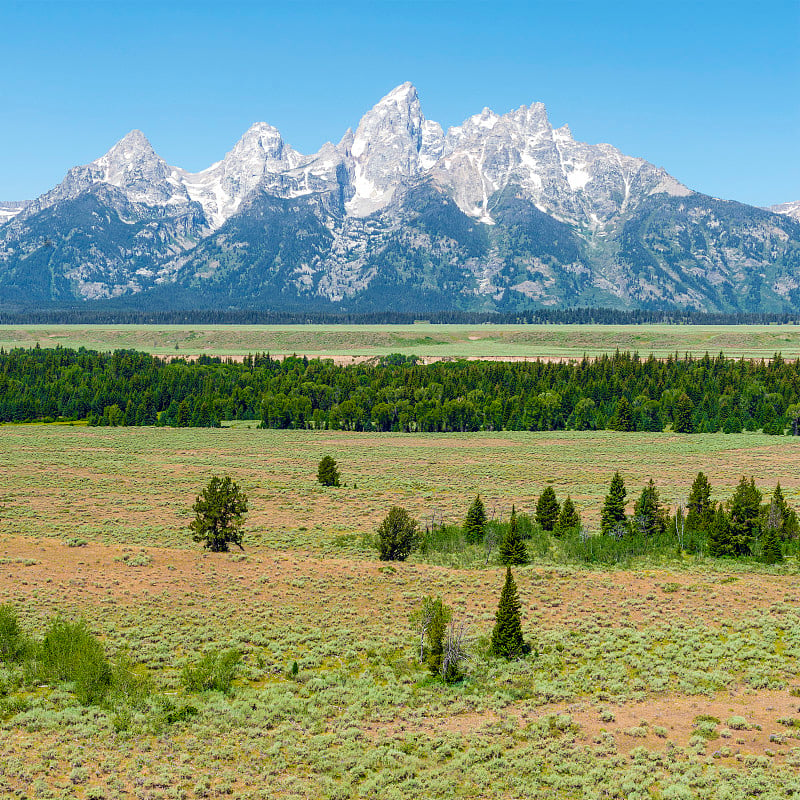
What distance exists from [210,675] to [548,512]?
3251cm

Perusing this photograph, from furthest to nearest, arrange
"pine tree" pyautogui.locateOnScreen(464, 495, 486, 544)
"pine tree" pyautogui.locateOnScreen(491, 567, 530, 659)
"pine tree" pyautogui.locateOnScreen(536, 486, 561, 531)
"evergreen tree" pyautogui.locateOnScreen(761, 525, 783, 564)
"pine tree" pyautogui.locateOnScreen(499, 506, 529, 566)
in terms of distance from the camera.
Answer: "pine tree" pyautogui.locateOnScreen(536, 486, 561, 531) < "pine tree" pyautogui.locateOnScreen(464, 495, 486, 544) < "evergreen tree" pyautogui.locateOnScreen(761, 525, 783, 564) < "pine tree" pyautogui.locateOnScreen(499, 506, 529, 566) < "pine tree" pyautogui.locateOnScreen(491, 567, 530, 659)

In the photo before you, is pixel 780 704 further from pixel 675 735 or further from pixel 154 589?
pixel 154 589

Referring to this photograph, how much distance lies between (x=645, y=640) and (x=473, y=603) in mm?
8751

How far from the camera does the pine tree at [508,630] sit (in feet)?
100

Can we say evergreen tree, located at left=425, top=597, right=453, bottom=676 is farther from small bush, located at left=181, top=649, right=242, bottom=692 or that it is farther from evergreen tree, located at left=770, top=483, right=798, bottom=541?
evergreen tree, located at left=770, top=483, right=798, bottom=541

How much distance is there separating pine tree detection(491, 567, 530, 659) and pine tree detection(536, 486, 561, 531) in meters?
24.0

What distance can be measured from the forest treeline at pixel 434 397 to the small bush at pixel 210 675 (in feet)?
312

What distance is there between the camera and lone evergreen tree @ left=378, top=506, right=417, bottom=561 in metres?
46.8

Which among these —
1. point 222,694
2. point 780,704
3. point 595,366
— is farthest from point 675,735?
point 595,366

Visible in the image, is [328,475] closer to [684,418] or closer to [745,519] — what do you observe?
[745,519]

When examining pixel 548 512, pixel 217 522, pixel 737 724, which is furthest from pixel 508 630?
pixel 548 512

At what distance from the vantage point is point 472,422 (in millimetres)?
124125

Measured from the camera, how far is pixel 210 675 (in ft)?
90.7

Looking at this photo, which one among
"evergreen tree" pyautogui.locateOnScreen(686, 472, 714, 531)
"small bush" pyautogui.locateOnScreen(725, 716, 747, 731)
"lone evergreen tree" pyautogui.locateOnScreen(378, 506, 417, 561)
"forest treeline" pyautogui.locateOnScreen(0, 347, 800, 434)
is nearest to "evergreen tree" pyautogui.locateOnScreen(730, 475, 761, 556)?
"evergreen tree" pyautogui.locateOnScreen(686, 472, 714, 531)
